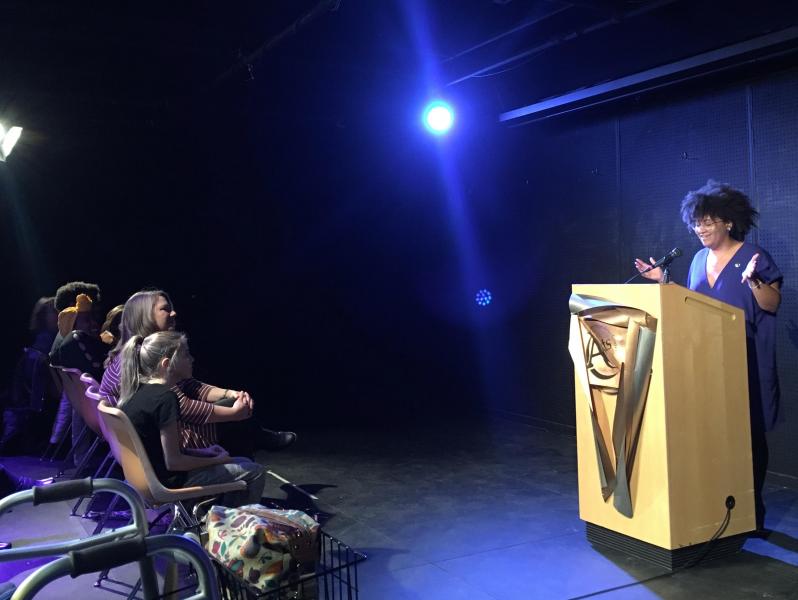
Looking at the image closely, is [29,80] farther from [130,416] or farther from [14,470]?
[130,416]

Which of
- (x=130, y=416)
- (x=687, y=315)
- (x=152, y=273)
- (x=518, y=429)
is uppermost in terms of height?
(x=152, y=273)

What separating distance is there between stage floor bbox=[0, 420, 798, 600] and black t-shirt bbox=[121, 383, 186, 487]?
56cm

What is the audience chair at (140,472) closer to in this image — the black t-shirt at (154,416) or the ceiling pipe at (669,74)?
the black t-shirt at (154,416)

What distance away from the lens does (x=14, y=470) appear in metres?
5.33

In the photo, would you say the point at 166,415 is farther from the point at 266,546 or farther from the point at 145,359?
the point at 266,546

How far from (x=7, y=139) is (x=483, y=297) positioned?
4500 mm

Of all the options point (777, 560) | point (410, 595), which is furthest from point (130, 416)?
point (777, 560)

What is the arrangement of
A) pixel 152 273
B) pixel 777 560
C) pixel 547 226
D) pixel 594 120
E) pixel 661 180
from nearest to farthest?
pixel 777 560 < pixel 661 180 < pixel 594 120 < pixel 547 226 < pixel 152 273

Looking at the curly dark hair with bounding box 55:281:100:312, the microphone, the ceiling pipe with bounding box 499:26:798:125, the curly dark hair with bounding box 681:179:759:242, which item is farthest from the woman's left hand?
the curly dark hair with bounding box 55:281:100:312

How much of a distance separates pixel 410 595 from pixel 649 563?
3.44ft

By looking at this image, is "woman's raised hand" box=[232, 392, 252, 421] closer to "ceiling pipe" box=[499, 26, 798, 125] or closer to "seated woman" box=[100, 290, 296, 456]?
"seated woman" box=[100, 290, 296, 456]

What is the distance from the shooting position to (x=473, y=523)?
3846 mm

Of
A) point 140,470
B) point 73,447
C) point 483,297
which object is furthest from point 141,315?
point 483,297

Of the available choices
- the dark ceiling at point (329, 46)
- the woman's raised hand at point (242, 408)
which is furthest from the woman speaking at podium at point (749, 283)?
the woman's raised hand at point (242, 408)
